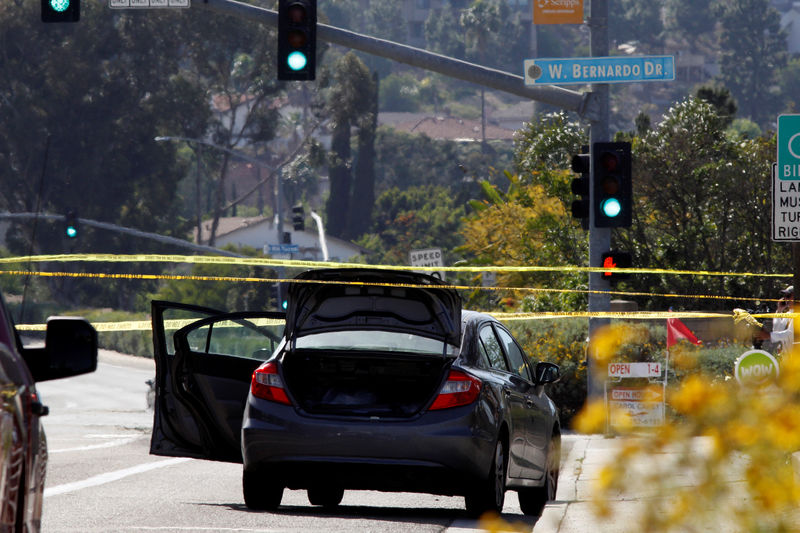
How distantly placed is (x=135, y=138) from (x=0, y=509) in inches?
2879

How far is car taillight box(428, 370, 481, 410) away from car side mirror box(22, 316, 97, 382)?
4317 millimetres

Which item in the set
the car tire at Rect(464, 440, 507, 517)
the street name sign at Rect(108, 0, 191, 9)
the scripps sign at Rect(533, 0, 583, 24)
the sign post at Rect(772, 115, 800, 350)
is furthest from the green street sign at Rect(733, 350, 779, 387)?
the scripps sign at Rect(533, 0, 583, 24)

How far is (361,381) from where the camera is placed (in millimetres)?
9773

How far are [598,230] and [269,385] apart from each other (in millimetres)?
9026

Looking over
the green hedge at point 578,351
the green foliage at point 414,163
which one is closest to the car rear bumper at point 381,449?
the green hedge at point 578,351

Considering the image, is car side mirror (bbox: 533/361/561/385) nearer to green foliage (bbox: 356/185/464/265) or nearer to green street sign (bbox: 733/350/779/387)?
green street sign (bbox: 733/350/779/387)

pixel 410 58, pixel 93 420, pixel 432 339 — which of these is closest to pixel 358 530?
pixel 432 339

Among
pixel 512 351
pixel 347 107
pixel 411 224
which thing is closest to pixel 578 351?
pixel 512 351

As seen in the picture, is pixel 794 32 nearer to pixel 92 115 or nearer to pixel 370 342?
pixel 92 115

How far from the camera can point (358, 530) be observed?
9.23 metres

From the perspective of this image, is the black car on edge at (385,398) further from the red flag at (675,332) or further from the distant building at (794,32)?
the distant building at (794,32)

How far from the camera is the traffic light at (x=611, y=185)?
17250mm

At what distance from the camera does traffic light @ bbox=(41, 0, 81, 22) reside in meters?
15.5

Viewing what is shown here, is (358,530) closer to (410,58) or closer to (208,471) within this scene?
(208,471)
